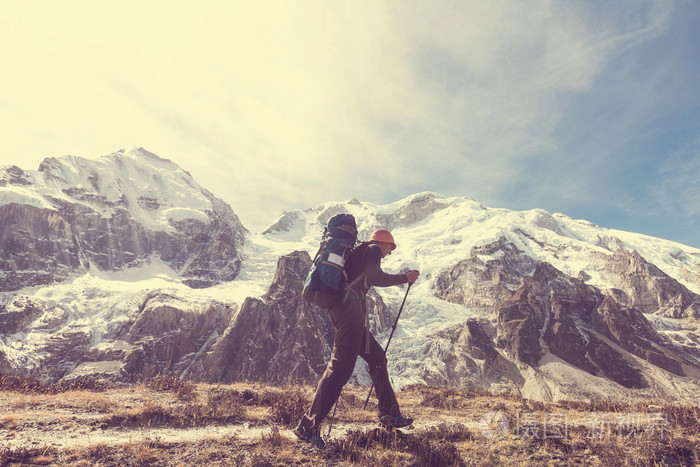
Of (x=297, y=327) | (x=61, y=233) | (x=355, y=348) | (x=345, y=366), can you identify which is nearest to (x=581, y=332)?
(x=297, y=327)

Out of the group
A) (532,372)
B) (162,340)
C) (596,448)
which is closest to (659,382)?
(532,372)

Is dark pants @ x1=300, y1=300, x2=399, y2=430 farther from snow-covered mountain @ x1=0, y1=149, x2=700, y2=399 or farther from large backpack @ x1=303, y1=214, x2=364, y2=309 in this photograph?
snow-covered mountain @ x1=0, y1=149, x2=700, y2=399

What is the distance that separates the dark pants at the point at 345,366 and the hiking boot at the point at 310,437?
7 cm

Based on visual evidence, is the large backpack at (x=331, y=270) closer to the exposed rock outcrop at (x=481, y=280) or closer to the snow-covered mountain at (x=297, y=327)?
the snow-covered mountain at (x=297, y=327)

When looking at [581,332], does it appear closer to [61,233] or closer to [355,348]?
[355,348]

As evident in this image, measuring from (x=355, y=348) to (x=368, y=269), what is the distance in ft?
4.45

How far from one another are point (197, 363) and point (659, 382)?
158249mm

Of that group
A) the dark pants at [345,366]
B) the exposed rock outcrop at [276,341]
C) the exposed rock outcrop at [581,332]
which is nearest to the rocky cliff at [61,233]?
the exposed rock outcrop at [276,341]

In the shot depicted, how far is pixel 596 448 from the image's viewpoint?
4.88m

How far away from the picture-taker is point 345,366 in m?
5.50

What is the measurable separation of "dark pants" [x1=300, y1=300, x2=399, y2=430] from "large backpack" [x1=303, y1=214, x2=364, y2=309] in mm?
289

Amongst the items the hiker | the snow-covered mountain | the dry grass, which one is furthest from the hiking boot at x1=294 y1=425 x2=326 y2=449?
the snow-covered mountain

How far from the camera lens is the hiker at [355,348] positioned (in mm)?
5344

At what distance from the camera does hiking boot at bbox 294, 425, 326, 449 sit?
5.06 meters
